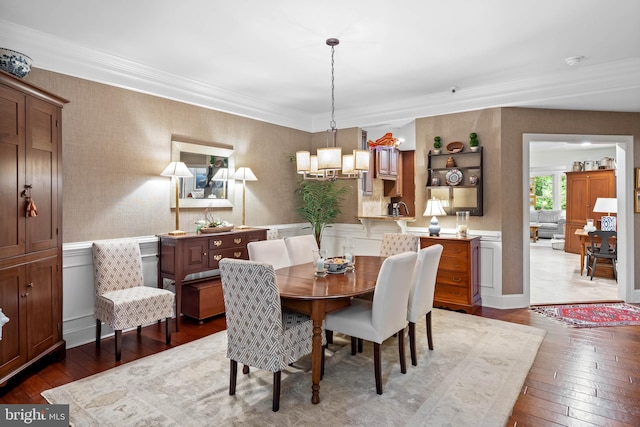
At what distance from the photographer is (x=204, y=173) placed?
4.73 m

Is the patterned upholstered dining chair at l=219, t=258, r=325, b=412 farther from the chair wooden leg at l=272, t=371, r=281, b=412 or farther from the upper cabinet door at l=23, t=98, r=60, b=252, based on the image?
the upper cabinet door at l=23, t=98, r=60, b=252

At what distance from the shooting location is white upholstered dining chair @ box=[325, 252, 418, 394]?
2.62 m

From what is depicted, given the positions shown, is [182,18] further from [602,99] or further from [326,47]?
[602,99]

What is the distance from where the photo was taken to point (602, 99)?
4.32 m

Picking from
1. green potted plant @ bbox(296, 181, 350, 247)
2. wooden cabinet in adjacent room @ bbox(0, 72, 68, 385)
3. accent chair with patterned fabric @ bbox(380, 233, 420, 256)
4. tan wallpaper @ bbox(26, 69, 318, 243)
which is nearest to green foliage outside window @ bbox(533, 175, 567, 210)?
green potted plant @ bbox(296, 181, 350, 247)

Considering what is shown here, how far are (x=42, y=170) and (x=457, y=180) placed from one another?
4563 mm

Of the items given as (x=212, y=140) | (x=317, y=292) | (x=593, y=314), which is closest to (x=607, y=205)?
(x=593, y=314)

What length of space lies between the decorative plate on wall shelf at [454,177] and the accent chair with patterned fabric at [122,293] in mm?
3767

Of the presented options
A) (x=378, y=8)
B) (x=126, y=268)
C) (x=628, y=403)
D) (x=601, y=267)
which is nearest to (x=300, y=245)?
(x=126, y=268)

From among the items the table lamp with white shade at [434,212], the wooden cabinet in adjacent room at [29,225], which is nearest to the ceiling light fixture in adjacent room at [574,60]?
the table lamp with white shade at [434,212]

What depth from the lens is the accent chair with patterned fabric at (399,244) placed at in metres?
4.20

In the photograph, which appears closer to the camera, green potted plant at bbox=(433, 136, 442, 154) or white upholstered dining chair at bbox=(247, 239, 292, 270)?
white upholstered dining chair at bbox=(247, 239, 292, 270)

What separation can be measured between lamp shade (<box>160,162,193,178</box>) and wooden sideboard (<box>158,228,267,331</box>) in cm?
66

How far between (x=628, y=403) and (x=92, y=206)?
184 inches
